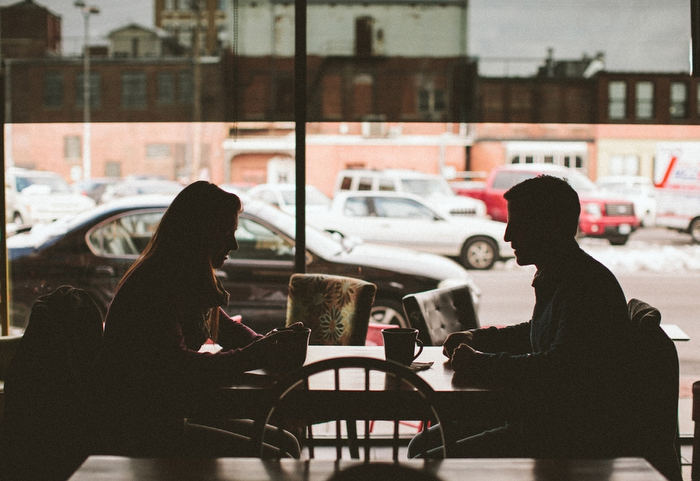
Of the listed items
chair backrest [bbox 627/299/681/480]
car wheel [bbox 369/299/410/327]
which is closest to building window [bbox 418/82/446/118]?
car wheel [bbox 369/299/410/327]

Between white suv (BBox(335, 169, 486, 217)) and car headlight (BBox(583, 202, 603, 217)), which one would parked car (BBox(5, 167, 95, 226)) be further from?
car headlight (BBox(583, 202, 603, 217))

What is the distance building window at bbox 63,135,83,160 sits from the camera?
4609mm

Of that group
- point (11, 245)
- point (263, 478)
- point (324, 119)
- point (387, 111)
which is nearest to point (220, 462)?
point (263, 478)

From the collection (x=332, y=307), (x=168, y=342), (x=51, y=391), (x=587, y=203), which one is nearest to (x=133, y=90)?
(x=332, y=307)

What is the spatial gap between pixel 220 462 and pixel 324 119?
2.80m

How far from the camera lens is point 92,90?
4.36 meters

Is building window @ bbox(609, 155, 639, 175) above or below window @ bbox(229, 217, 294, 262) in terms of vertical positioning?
above

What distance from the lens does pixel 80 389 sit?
2.08m

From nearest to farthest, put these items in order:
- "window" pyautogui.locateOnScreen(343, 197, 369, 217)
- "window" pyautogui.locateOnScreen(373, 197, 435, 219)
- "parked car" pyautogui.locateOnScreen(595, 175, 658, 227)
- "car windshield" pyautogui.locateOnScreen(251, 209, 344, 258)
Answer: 1. "car windshield" pyautogui.locateOnScreen(251, 209, 344, 258)
2. "parked car" pyautogui.locateOnScreen(595, 175, 658, 227)
3. "window" pyautogui.locateOnScreen(343, 197, 369, 217)
4. "window" pyautogui.locateOnScreen(373, 197, 435, 219)

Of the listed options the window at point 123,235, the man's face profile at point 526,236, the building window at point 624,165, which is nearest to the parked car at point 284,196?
the window at point 123,235

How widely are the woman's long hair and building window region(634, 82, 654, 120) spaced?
2682 mm

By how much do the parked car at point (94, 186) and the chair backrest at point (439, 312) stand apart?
2702 mm

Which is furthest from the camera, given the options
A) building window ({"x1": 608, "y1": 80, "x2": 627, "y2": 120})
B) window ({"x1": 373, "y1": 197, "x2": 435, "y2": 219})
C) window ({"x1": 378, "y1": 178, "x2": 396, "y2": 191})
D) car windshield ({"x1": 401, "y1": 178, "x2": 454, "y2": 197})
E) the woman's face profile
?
window ({"x1": 378, "y1": 178, "x2": 396, "y2": 191})

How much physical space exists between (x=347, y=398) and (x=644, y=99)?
2886 mm
